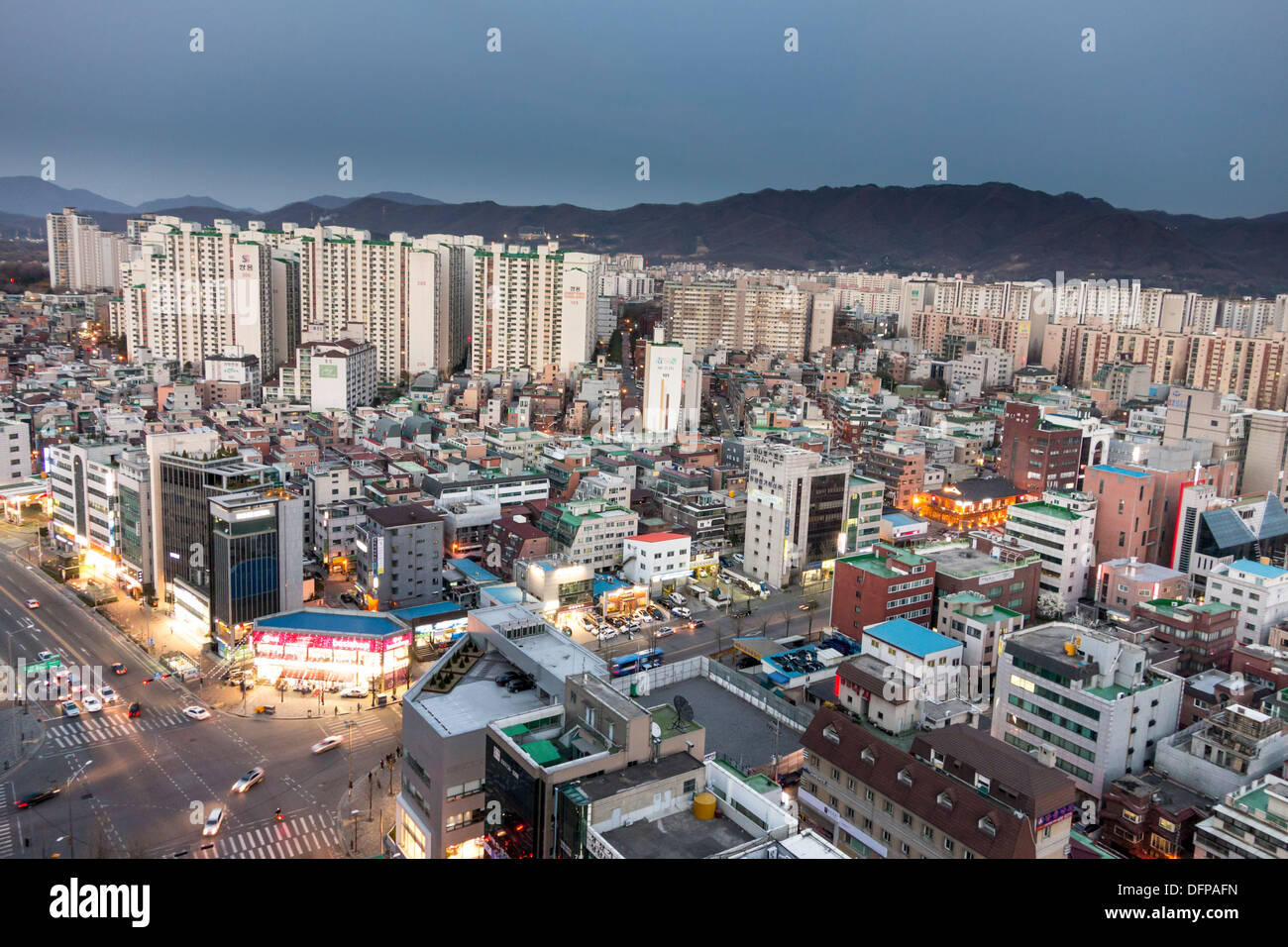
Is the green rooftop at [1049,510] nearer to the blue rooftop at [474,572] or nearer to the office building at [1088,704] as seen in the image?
the office building at [1088,704]

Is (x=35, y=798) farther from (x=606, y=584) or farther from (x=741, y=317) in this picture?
(x=741, y=317)

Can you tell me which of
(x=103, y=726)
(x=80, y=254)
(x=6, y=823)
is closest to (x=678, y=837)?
(x=6, y=823)

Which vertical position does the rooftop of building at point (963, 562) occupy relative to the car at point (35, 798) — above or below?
above

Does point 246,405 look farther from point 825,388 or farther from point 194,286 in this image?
point 825,388

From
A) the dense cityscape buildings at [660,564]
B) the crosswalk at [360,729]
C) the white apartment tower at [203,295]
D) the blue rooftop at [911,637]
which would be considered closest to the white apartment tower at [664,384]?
the dense cityscape buildings at [660,564]

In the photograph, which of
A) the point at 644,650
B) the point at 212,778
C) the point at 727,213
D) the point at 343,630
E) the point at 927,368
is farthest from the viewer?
the point at 727,213
